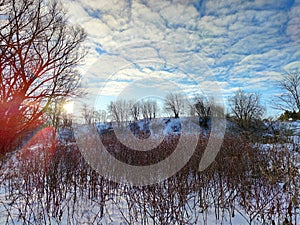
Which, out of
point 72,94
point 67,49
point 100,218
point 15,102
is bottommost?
point 100,218

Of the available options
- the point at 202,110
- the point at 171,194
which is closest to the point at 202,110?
the point at 202,110

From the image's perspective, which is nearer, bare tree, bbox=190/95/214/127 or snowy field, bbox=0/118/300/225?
snowy field, bbox=0/118/300/225

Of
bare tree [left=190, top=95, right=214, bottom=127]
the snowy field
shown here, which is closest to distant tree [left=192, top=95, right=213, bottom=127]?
bare tree [left=190, top=95, right=214, bottom=127]

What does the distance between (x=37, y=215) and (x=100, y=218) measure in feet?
2.92

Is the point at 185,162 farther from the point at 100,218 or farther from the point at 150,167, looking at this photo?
the point at 100,218

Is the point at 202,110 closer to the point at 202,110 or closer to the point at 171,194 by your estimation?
the point at 202,110

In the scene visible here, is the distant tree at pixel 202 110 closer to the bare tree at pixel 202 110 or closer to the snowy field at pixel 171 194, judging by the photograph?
the bare tree at pixel 202 110

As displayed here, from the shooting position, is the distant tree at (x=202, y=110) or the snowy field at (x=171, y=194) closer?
the snowy field at (x=171, y=194)

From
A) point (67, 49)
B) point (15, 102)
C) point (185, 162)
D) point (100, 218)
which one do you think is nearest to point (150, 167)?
point (185, 162)

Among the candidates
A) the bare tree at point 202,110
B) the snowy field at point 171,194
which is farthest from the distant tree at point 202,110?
the snowy field at point 171,194

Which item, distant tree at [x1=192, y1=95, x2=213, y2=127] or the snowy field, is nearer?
the snowy field

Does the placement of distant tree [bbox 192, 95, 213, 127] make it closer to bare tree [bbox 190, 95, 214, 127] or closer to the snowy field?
bare tree [bbox 190, 95, 214, 127]

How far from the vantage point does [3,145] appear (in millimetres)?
9438

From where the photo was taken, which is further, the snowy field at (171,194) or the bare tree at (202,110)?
the bare tree at (202,110)
